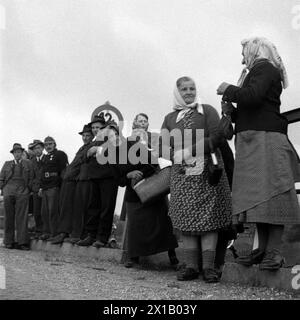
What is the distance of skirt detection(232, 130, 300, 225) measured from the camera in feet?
12.6

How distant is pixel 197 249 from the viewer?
4566 millimetres

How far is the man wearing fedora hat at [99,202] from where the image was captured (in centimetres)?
685

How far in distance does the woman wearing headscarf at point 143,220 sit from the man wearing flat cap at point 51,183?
3.24 metres

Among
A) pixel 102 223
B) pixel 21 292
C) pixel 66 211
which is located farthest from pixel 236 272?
pixel 66 211

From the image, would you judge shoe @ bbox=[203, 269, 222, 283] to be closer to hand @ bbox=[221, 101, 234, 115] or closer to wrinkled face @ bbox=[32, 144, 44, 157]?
hand @ bbox=[221, 101, 234, 115]

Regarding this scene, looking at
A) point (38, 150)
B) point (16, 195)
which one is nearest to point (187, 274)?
point (16, 195)

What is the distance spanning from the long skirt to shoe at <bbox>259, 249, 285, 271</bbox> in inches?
71.4

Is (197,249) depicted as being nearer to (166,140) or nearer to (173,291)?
(173,291)

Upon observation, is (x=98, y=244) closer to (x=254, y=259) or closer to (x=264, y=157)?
(x=254, y=259)

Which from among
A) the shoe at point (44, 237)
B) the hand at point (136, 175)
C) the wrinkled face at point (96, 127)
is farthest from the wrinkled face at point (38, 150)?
the hand at point (136, 175)

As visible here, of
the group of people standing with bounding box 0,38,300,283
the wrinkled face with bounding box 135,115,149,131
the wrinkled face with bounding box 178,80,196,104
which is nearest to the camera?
the group of people standing with bounding box 0,38,300,283

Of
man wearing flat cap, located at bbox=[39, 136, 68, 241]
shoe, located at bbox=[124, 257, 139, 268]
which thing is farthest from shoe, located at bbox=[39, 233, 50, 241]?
shoe, located at bbox=[124, 257, 139, 268]

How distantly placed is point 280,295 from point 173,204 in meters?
1.34

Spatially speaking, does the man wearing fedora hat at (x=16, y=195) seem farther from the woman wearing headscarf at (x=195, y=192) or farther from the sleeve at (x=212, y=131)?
the sleeve at (x=212, y=131)
